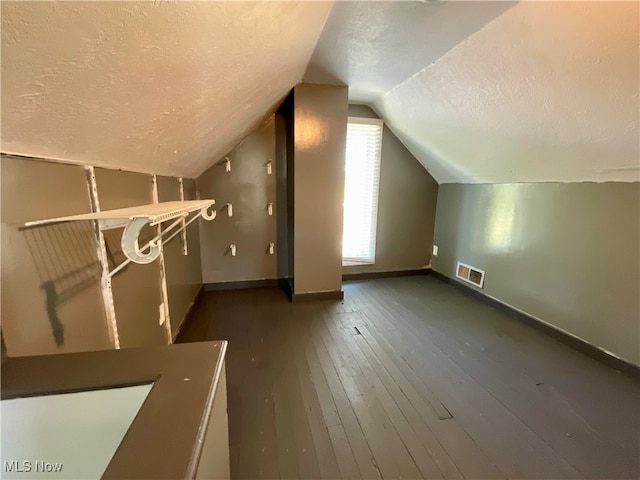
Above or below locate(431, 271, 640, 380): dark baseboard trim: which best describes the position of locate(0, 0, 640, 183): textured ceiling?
above

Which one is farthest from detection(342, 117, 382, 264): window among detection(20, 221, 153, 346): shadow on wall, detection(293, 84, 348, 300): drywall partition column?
detection(20, 221, 153, 346): shadow on wall

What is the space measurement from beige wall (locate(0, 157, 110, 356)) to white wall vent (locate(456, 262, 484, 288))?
3.25 metres

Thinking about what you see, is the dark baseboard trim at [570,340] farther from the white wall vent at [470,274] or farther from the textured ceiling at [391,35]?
the textured ceiling at [391,35]

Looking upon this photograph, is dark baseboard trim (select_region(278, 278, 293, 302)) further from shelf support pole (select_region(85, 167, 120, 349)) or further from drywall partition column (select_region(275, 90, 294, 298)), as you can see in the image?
shelf support pole (select_region(85, 167, 120, 349))

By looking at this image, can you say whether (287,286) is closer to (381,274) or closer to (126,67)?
(381,274)

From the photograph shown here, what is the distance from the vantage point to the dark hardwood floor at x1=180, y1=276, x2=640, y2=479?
4.36 feet

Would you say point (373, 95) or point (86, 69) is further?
point (373, 95)

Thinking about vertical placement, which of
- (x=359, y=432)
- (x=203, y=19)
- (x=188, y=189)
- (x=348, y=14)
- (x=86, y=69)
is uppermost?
(x=348, y=14)

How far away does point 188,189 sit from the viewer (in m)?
2.74

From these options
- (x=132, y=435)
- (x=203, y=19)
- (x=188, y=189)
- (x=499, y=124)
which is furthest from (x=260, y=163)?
(x=132, y=435)

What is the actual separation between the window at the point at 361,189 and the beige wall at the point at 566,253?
1.08 metres

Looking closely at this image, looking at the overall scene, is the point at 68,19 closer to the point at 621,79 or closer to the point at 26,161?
the point at 26,161

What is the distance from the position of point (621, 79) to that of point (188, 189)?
2.93 m

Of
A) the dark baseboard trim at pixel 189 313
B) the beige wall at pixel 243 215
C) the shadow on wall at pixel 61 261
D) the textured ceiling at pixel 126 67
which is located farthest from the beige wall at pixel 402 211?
the shadow on wall at pixel 61 261
